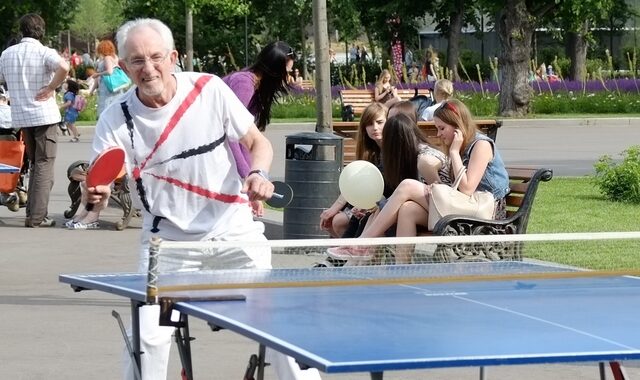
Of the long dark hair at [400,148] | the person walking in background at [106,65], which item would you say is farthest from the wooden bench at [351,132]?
the long dark hair at [400,148]

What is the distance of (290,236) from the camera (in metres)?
12.8

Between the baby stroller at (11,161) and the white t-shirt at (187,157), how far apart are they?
10.0 metres

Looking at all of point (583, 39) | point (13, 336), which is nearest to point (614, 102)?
point (583, 39)

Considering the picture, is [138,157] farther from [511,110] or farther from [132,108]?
[511,110]

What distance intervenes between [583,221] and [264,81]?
6179mm

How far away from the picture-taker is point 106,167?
5.16 meters

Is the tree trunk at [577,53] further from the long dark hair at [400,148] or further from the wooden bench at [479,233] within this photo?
the wooden bench at [479,233]

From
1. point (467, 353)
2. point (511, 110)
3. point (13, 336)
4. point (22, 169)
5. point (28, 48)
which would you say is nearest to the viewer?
point (467, 353)

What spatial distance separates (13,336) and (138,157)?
11.2 feet

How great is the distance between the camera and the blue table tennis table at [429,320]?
11.5ft

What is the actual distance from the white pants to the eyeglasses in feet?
2.26

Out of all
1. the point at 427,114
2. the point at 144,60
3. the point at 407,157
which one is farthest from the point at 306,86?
the point at 144,60

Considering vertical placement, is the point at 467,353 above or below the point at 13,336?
above

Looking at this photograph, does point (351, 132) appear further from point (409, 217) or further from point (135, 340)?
point (135, 340)
